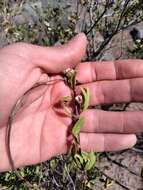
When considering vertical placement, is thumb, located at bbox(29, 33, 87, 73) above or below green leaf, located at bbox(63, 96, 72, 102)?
above

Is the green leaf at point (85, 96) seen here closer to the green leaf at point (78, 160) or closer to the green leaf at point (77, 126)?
the green leaf at point (77, 126)

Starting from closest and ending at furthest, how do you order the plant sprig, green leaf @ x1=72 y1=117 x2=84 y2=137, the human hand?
1. the plant sprig
2. green leaf @ x1=72 y1=117 x2=84 y2=137
3. the human hand

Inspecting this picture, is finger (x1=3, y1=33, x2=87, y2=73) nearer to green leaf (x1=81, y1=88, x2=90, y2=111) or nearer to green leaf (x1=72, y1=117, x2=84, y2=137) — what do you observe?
green leaf (x1=81, y1=88, x2=90, y2=111)

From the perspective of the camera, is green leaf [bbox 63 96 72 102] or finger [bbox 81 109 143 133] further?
finger [bbox 81 109 143 133]

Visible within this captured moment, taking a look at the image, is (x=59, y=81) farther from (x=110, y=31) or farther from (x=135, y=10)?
(x=110, y=31)

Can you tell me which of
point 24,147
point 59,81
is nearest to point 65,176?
point 24,147

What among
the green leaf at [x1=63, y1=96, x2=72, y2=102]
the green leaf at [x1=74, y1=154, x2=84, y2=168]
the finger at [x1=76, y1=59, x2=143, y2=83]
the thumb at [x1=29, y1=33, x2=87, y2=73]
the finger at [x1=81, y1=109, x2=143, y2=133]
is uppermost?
the thumb at [x1=29, y1=33, x2=87, y2=73]

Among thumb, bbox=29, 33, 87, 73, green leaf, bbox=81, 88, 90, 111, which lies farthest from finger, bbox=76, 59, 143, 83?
green leaf, bbox=81, 88, 90, 111
